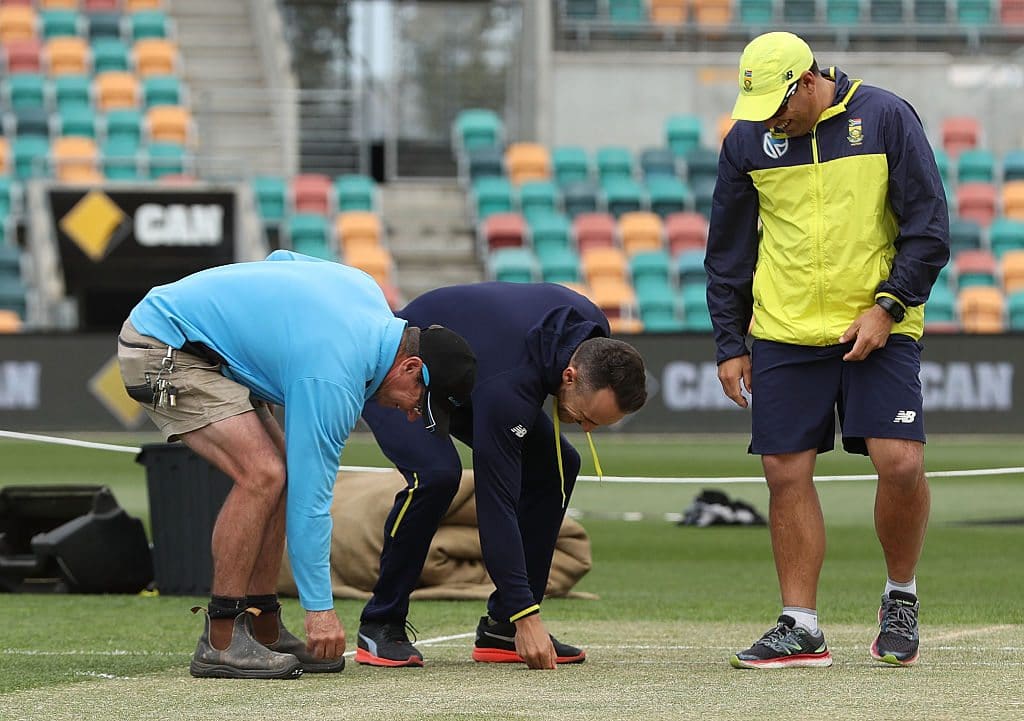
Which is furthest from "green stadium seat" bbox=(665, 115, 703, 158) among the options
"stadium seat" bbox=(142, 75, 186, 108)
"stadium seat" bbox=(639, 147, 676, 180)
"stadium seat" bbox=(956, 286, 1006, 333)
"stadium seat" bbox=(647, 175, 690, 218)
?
"stadium seat" bbox=(142, 75, 186, 108)

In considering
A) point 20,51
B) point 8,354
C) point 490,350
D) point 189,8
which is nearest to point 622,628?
point 490,350

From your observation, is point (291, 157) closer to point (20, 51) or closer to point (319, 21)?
point (20, 51)

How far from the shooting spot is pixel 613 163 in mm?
27016

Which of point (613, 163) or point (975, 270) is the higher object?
point (613, 163)

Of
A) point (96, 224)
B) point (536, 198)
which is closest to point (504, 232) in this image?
point (536, 198)

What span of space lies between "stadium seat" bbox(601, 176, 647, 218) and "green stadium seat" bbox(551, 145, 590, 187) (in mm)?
723

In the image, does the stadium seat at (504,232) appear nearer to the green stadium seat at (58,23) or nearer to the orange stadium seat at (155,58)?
the orange stadium seat at (155,58)

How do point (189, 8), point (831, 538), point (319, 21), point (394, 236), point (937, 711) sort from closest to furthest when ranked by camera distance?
point (937, 711) < point (831, 538) < point (394, 236) < point (189, 8) < point (319, 21)

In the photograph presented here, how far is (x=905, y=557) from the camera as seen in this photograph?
604cm

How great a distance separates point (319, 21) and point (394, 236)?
26.8 ft

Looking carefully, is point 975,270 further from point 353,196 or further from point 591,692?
point 591,692

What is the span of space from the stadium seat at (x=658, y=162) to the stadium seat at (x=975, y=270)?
4.28 meters

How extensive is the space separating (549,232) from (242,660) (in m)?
19.6

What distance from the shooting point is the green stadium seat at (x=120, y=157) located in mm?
23219
